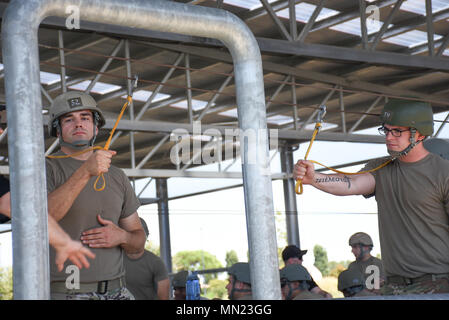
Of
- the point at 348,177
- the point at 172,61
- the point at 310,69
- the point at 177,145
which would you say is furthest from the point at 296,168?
the point at 177,145

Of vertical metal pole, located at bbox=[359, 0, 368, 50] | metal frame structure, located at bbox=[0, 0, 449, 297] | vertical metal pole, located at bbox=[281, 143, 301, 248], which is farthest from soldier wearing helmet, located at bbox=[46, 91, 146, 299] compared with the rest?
vertical metal pole, located at bbox=[281, 143, 301, 248]

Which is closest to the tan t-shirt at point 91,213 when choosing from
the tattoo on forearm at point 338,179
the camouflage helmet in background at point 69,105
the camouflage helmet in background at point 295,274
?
the camouflage helmet in background at point 69,105

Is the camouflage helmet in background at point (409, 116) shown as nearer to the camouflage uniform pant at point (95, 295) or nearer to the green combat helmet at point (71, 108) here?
the green combat helmet at point (71, 108)

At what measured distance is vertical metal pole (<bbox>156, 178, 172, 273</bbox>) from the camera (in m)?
17.4

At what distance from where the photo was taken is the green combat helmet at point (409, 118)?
163 inches

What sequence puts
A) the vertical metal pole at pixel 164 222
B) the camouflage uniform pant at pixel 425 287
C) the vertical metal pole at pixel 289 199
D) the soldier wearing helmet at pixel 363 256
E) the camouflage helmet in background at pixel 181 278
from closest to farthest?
the camouflage uniform pant at pixel 425 287
the camouflage helmet in background at pixel 181 278
the soldier wearing helmet at pixel 363 256
the vertical metal pole at pixel 289 199
the vertical metal pole at pixel 164 222

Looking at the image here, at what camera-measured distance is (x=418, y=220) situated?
13.2ft

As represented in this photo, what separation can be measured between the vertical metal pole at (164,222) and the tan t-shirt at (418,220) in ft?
41.9

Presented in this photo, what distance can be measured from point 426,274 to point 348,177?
0.70 metres

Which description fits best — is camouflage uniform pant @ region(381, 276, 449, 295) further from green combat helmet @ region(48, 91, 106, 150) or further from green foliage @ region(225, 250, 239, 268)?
green foliage @ region(225, 250, 239, 268)

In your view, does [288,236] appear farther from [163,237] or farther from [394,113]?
[394,113]

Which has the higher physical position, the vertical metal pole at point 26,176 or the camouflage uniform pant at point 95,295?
the vertical metal pole at point 26,176

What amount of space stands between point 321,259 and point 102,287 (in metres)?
12.9

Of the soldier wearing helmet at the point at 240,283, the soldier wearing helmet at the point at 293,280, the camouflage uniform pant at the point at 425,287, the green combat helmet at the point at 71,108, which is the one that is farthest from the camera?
the soldier wearing helmet at the point at 293,280
